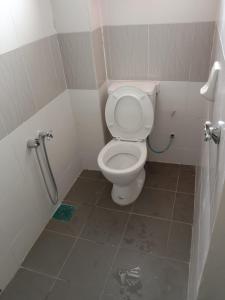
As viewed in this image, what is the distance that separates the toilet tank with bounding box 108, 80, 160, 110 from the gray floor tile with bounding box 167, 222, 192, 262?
98 centimetres

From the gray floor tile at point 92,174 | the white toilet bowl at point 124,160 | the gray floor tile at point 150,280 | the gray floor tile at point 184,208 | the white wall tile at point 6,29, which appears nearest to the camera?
the white wall tile at point 6,29

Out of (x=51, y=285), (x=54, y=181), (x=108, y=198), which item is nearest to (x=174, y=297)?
(x=51, y=285)

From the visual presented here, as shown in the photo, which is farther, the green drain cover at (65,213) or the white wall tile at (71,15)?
the green drain cover at (65,213)

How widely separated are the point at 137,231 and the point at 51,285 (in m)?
0.67

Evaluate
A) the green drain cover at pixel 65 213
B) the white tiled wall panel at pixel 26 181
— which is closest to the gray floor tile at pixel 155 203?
the green drain cover at pixel 65 213

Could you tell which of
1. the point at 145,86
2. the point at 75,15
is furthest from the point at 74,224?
the point at 75,15

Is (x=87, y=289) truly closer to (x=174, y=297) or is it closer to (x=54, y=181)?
(x=174, y=297)

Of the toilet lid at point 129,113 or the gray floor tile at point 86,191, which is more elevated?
the toilet lid at point 129,113

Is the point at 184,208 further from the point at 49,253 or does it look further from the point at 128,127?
the point at 49,253

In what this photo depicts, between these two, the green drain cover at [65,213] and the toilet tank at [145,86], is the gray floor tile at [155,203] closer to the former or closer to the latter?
the green drain cover at [65,213]

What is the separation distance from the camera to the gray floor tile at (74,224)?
183 centimetres

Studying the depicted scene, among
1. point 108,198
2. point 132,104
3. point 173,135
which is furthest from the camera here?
point 173,135

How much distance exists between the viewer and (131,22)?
1.83m

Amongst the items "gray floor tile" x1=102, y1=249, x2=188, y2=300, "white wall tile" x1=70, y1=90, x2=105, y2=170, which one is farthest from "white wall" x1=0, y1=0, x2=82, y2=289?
"gray floor tile" x1=102, y1=249, x2=188, y2=300
